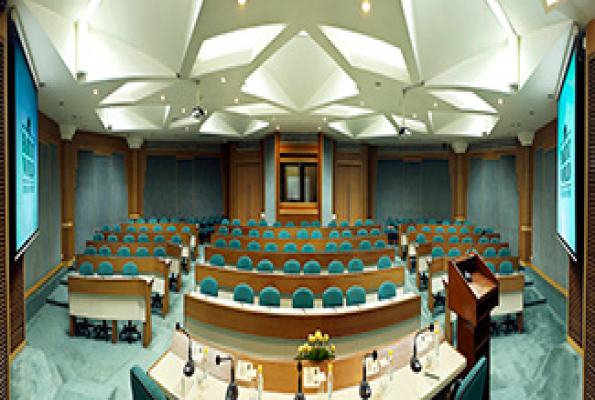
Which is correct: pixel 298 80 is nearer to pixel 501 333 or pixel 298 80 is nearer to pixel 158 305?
pixel 158 305

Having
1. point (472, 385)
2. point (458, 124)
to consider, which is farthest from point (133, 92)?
point (458, 124)

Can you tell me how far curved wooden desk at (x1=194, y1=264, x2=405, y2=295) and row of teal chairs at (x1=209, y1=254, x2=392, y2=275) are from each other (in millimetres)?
812

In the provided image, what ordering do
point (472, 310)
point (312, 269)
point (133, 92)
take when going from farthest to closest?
point (133, 92)
point (312, 269)
point (472, 310)

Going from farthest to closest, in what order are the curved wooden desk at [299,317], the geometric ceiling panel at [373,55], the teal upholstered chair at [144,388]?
1. the geometric ceiling panel at [373,55]
2. the curved wooden desk at [299,317]
3. the teal upholstered chair at [144,388]

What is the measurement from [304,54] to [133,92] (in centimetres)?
485

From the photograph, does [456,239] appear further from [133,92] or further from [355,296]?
[133,92]

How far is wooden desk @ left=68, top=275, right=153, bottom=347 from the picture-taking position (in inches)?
255

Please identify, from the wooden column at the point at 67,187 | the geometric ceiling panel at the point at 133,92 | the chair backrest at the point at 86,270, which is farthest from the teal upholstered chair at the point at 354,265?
the wooden column at the point at 67,187

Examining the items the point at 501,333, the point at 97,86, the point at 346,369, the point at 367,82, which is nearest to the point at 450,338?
the point at 501,333

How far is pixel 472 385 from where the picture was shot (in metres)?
2.81

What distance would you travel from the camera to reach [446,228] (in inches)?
484

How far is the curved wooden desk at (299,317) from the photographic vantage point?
4.77 m

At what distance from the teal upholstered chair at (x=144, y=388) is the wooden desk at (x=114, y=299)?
4053mm

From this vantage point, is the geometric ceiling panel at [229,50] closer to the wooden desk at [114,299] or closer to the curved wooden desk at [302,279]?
the curved wooden desk at [302,279]
